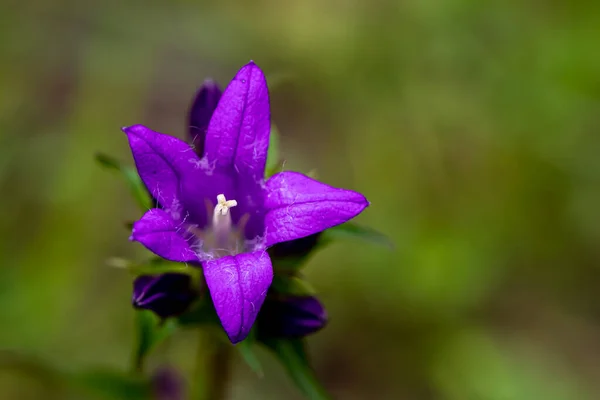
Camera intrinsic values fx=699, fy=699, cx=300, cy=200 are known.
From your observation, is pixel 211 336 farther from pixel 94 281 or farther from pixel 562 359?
pixel 562 359

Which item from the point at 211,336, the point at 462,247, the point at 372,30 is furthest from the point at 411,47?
the point at 211,336

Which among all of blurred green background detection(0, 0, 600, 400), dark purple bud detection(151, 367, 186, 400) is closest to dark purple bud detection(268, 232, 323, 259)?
dark purple bud detection(151, 367, 186, 400)

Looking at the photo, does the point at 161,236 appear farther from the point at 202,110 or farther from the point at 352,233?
the point at 352,233

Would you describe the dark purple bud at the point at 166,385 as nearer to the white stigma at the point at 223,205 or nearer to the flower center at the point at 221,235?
the flower center at the point at 221,235

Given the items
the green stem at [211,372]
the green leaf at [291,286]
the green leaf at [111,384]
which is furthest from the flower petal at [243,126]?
the green leaf at [111,384]

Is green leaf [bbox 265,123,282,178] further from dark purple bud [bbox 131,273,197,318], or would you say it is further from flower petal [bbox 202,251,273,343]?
flower petal [bbox 202,251,273,343]
